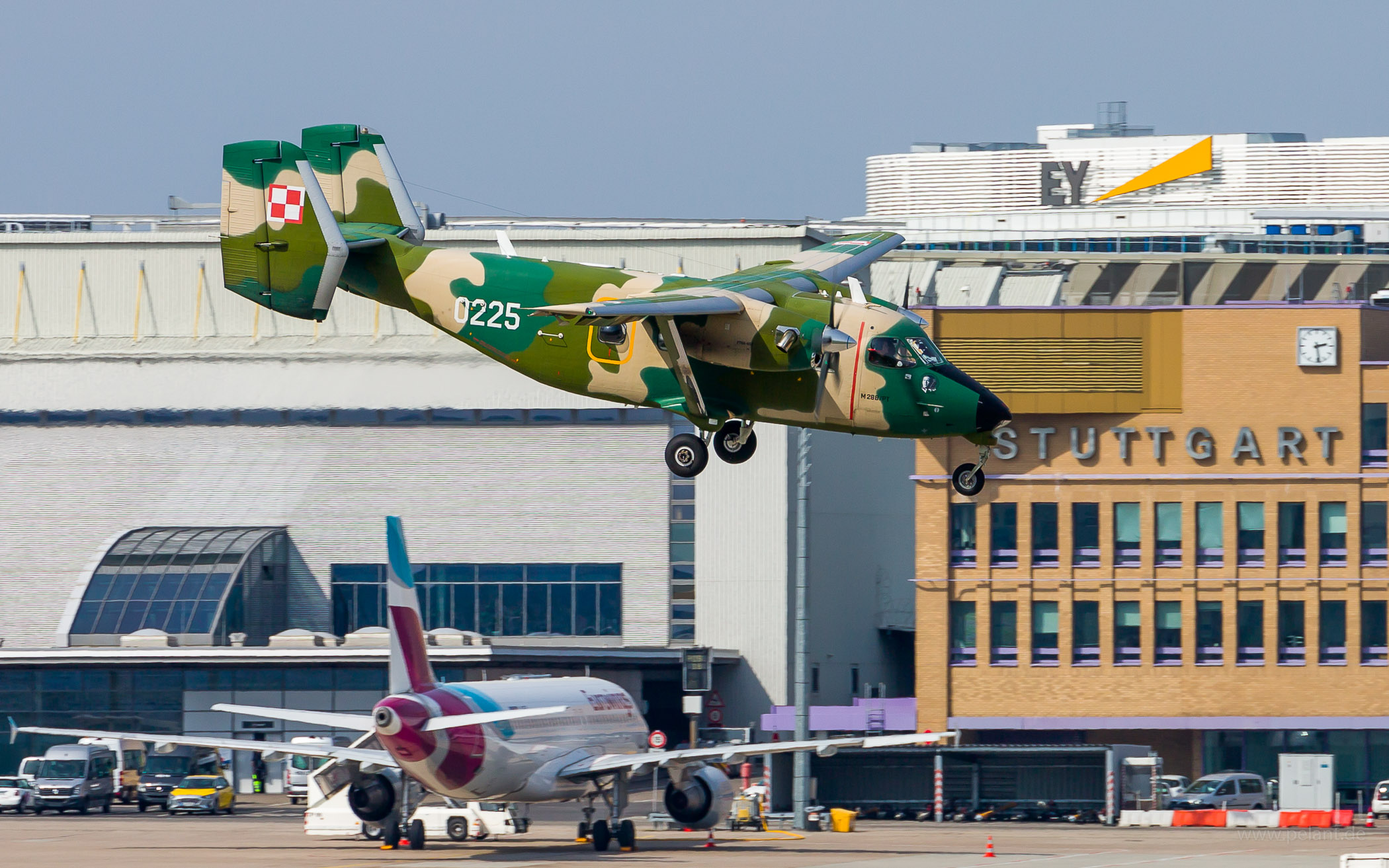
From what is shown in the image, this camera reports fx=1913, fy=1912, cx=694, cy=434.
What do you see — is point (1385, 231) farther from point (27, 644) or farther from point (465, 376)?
point (27, 644)

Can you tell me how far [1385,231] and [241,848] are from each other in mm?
89338

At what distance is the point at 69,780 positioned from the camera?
75.8 meters

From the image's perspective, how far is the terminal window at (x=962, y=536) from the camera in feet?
258

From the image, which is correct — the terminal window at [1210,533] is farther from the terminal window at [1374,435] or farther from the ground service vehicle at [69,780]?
the ground service vehicle at [69,780]

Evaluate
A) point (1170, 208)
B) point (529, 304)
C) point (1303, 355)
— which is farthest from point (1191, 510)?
point (1170, 208)

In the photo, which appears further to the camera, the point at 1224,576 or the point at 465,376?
the point at 465,376

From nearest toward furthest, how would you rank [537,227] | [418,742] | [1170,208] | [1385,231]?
[418,742] → [537,227] → [1385,231] → [1170,208]

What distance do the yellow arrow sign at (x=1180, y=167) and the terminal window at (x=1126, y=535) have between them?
101m

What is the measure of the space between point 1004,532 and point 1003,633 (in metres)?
4.13

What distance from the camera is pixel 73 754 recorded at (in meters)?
75.9

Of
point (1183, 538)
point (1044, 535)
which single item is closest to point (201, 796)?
point (1044, 535)

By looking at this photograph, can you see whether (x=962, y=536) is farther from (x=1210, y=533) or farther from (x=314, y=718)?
(x=314, y=718)

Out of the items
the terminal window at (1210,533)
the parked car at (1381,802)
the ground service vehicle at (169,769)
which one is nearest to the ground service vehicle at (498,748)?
the ground service vehicle at (169,769)

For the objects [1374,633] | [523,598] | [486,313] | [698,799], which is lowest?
[698,799]
